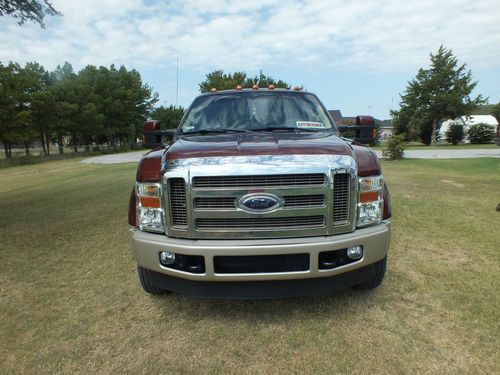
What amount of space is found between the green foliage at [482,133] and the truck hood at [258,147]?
1488 inches

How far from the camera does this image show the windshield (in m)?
3.47

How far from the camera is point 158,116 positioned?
5647cm

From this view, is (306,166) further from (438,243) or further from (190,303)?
(438,243)

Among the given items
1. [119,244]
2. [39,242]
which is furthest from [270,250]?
[39,242]

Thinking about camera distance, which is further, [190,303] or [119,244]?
[119,244]

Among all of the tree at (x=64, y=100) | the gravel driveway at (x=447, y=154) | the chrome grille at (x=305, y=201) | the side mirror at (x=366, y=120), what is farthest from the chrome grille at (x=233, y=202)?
the tree at (x=64, y=100)

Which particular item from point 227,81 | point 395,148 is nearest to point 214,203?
point 395,148

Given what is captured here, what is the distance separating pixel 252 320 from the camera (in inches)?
105

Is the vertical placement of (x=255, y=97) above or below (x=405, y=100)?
below

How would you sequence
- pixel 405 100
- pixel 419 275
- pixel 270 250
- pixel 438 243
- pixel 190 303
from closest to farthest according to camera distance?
pixel 270 250 < pixel 190 303 < pixel 419 275 < pixel 438 243 < pixel 405 100

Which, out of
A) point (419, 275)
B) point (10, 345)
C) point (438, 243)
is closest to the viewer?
point (10, 345)

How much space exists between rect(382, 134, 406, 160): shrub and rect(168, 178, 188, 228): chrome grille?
52.7 feet

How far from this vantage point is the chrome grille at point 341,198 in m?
2.39

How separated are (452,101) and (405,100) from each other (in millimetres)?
4549
